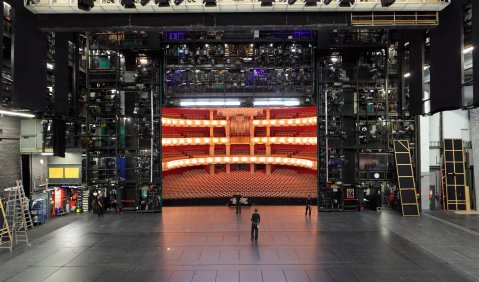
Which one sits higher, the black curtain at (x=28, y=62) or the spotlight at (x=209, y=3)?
the spotlight at (x=209, y=3)

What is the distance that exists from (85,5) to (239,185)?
17.4 metres

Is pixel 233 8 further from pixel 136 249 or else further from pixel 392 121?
pixel 392 121

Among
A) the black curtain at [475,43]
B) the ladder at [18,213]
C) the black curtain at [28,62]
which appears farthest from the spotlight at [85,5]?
the black curtain at [475,43]

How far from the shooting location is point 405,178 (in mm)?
23281

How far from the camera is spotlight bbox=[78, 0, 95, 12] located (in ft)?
43.5

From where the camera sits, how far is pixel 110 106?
2430cm

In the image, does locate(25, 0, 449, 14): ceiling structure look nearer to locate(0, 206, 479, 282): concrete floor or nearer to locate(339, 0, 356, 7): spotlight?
locate(339, 0, 356, 7): spotlight

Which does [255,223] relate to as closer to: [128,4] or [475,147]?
[128,4]

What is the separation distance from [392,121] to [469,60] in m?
5.97

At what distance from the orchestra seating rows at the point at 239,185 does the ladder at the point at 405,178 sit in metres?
6.22

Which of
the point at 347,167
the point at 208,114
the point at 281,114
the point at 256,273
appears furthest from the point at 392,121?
the point at 256,273

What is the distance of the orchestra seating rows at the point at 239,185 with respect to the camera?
26281mm

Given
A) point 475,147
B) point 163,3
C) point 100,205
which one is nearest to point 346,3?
point 163,3

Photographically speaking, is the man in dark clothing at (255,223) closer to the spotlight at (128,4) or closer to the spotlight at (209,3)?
the spotlight at (209,3)
